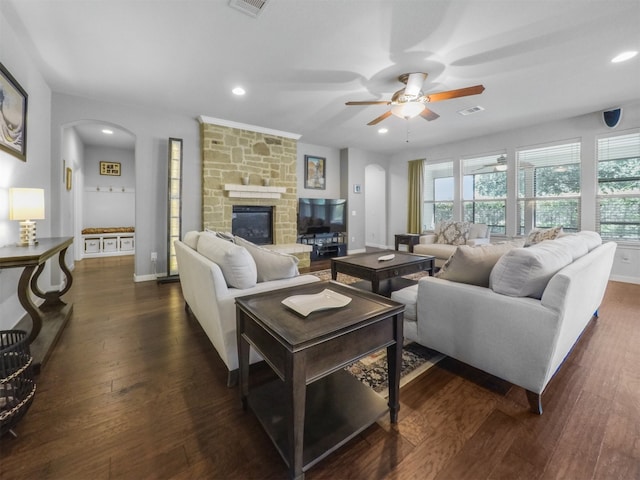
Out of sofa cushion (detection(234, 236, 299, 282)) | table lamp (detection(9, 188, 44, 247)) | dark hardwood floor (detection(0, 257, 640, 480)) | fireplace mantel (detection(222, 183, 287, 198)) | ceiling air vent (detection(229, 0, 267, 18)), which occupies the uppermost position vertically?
ceiling air vent (detection(229, 0, 267, 18))

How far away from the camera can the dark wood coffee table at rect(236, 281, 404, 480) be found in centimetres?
107

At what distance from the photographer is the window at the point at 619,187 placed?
424cm

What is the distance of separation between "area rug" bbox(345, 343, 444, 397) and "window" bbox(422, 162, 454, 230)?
16.8 feet

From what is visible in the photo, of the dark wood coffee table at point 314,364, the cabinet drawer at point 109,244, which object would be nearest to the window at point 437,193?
Result: the dark wood coffee table at point 314,364

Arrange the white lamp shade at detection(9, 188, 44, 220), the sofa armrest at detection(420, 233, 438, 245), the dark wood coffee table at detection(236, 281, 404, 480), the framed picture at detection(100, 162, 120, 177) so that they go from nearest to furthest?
the dark wood coffee table at detection(236, 281, 404, 480), the white lamp shade at detection(9, 188, 44, 220), the sofa armrest at detection(420, 233, 438, 245), the framed picture at detection(100, 162, 120, 177)

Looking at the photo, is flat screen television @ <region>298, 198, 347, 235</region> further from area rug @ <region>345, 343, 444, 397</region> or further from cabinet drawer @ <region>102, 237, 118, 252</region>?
cabinet drawer @ <region>102, 237, 118, 252</region>

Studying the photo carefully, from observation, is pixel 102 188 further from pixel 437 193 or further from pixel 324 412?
pixel 437 193

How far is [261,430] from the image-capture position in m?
1.42

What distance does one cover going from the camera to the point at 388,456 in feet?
4.16

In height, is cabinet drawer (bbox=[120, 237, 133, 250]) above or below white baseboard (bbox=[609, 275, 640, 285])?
above

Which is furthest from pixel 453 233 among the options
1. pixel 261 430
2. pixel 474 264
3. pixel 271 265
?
pixel 261 430

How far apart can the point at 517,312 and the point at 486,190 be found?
17.2 ft

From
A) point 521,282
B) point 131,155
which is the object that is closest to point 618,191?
point 521,282

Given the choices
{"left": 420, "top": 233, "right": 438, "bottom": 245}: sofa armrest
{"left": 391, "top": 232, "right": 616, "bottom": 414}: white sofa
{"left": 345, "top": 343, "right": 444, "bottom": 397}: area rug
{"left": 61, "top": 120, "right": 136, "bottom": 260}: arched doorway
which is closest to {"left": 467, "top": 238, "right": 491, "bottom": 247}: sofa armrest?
{"left": 420, "top": 233, "right": 438, "bottom": 245}: sofa armrest
